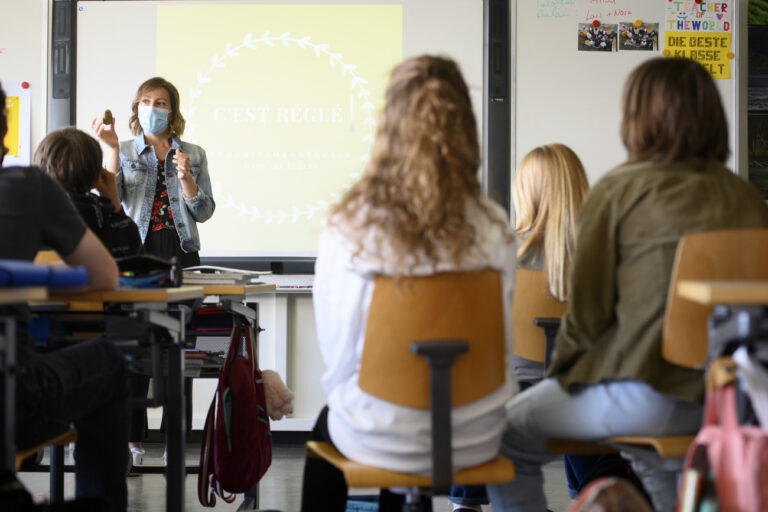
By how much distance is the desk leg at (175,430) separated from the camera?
1973 millimetres

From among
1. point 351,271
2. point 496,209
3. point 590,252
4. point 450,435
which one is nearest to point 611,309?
point 590,252

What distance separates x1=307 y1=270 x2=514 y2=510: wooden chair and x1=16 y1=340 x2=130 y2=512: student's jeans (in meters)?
0.61

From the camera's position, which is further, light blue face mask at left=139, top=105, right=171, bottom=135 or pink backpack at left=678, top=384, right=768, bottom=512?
light blue face mask at left=139, top=105, right=171, bottom=135

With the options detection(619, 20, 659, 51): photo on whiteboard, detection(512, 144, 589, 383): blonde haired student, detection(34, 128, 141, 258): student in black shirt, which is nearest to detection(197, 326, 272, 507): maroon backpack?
detection(34, 128, 141, 258): student in black shirt

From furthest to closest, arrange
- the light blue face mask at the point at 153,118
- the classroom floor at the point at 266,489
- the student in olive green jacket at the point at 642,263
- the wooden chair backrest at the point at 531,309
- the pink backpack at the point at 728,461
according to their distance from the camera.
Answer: the light blue face mask at the point at 153,118
the classroom floor at the point at 266,489
the wooden chair backrest at the point at 531,309
the student in olive green jacket at the point at 642,263
the pink backpack at the point at 728,461

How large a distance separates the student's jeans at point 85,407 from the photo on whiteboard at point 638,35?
→ 3056mm

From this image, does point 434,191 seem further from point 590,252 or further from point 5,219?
point 5,219

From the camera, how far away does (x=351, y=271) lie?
55.3 inches

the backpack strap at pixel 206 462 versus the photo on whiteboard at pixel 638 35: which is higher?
the photo on whiteboard at pixel 638 35

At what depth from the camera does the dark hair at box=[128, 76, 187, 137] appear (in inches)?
131

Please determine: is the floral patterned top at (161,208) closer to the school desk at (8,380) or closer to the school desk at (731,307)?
the school desk at (8,380)

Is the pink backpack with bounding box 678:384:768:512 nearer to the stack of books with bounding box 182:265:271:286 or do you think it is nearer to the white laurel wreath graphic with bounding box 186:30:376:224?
the stack of books with bounding box 182:265:271:286

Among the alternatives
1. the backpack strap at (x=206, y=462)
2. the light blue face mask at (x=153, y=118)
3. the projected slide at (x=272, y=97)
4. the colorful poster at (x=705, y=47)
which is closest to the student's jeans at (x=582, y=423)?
the backpack strap at (x=206, y=462)

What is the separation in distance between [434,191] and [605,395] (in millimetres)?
520
